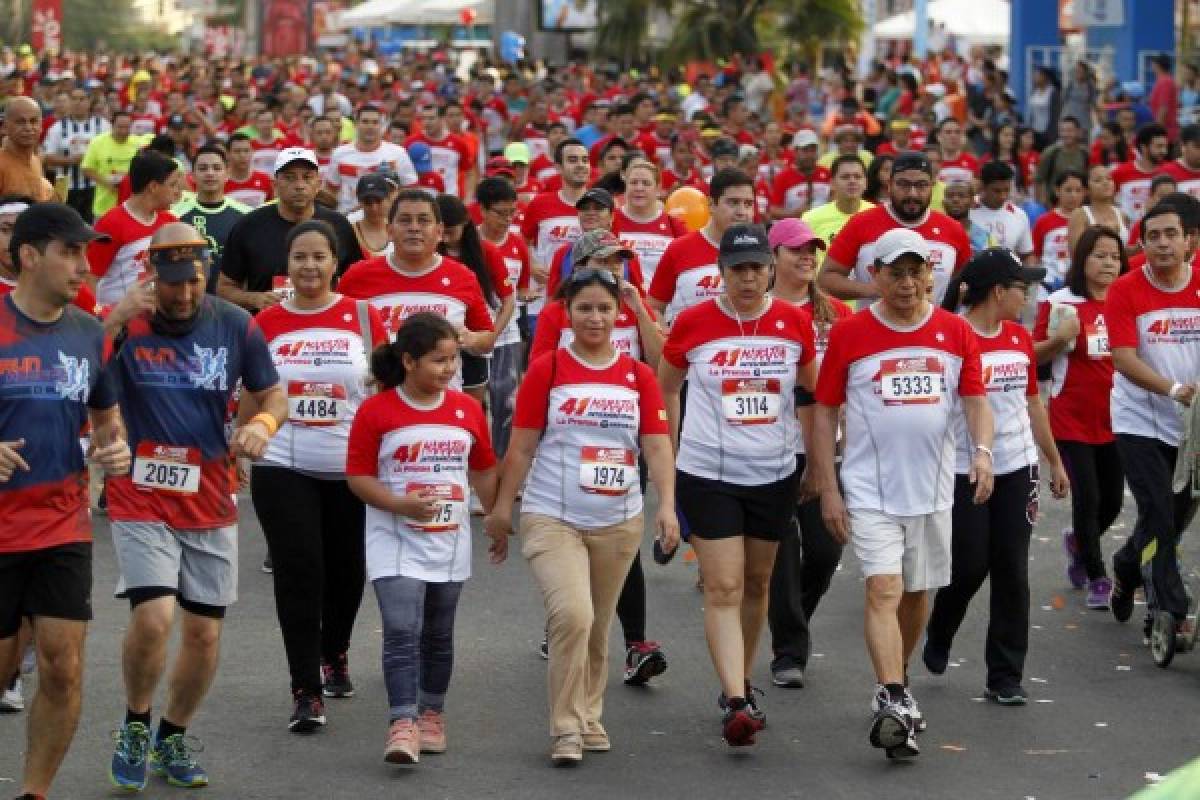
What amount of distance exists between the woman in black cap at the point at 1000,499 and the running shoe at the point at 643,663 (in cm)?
107

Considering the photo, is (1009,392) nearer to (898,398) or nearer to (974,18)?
(898,398)

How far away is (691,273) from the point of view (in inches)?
460

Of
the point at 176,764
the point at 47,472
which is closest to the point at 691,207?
the point at 176,764

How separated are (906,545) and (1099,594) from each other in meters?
2.84

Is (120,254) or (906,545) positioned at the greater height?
(120,254)

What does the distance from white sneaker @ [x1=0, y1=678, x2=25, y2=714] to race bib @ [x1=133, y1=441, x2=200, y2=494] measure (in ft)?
5.08

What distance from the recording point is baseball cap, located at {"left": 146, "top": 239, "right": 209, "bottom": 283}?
8016 millimetres

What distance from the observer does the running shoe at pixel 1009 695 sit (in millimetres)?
9633

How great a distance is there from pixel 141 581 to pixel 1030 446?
3616mm

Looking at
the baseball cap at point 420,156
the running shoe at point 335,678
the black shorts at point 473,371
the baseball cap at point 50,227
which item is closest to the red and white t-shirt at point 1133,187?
the baseball cap at point 420,156

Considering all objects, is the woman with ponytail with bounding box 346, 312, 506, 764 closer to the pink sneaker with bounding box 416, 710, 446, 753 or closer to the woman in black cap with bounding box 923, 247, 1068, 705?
the pink sneaker with bounding box 416, 710, 446, 753

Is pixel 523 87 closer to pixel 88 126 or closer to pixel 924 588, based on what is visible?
pixel 88 126

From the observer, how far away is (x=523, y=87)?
36969mm

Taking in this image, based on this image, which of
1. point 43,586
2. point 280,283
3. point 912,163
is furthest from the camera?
point 912,163
